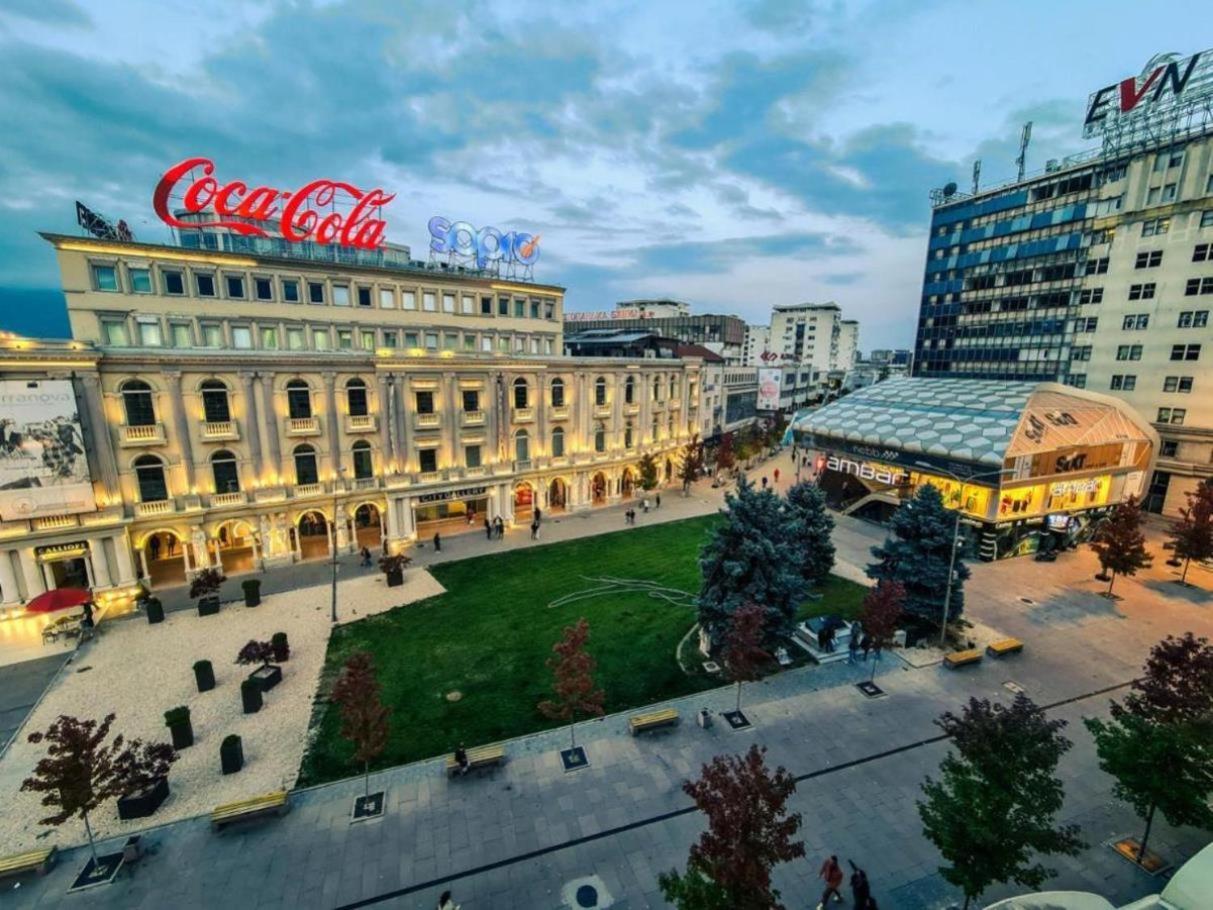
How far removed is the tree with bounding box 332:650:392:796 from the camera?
53.3 ft

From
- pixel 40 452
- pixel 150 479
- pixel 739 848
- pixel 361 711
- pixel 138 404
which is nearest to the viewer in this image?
pixel 739 848

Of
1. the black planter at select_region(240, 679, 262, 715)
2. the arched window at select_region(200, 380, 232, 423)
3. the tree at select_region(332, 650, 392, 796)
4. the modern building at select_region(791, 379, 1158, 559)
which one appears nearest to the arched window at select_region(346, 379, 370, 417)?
the arched window at select_region(200, 380, 232, 423)

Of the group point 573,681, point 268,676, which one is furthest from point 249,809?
point 573,681

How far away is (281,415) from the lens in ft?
118

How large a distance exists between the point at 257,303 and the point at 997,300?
83777 mm

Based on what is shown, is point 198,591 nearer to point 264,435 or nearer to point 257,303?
point 264,435

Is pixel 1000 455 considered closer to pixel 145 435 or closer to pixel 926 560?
pixel 926 560

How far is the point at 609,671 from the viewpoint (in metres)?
24.0

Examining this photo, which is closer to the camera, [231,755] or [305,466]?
[231,755]

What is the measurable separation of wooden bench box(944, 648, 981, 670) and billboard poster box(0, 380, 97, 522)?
A: 45.9 m

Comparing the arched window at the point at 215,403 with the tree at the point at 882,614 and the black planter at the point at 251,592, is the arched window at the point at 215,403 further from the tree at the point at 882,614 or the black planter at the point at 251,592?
the tree at the point at 882,614

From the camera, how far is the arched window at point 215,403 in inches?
1321

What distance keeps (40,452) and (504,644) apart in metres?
27.2

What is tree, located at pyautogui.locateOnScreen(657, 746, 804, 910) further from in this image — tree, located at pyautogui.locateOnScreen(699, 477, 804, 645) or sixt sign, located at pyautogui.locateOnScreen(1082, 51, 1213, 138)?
sixt sign, located at pyautogui.locateOnScreen(1082, 51, 1213, 138)
